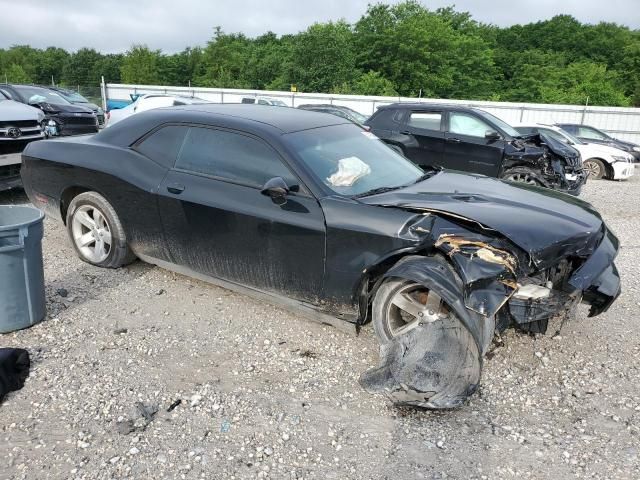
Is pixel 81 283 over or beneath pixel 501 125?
beneath

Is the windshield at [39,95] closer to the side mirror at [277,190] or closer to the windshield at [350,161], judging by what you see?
the windshield at [350,161]

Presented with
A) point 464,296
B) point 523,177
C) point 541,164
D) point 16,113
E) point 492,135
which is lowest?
point 523,177

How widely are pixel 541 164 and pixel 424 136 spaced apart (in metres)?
2.07

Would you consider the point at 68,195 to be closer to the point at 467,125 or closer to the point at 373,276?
the point at 373,276

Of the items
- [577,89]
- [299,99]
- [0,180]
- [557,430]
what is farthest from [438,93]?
[557,430]

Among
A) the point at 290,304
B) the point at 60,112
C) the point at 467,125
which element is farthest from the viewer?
the point at 60,112

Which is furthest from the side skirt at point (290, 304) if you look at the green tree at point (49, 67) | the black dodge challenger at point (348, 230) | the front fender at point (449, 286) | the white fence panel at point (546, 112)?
the green tree at point (49, 67)

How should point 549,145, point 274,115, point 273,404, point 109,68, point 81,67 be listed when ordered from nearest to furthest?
point 273,404, point 274,115, point 549,145, point 109,68, point 81,67

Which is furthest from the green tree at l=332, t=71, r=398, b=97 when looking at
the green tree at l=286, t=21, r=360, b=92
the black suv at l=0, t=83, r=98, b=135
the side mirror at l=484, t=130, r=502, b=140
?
the side mirror at l=484, t=130, r=502, b=140

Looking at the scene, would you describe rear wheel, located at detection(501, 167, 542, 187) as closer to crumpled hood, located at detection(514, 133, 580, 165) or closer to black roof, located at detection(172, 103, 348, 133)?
crumpled hood, located at detection(514, 133, 580, 165)

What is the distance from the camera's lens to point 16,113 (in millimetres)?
7383

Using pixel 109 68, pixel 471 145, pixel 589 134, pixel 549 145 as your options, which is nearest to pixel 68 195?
pixel 471 145

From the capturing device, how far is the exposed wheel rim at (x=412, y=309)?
324cm

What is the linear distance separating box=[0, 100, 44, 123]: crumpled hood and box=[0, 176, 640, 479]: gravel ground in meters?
4.01
